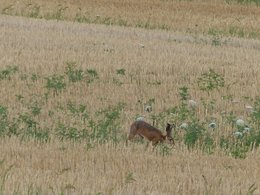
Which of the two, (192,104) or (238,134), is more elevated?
(238,134)

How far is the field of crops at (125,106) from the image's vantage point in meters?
7.18

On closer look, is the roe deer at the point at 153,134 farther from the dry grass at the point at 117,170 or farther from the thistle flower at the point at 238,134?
the thistle flower at the point at 238,134

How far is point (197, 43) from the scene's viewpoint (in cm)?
2027

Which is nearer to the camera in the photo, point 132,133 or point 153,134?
point 153,134

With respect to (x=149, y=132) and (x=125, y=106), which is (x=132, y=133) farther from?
(x=125, y=106)

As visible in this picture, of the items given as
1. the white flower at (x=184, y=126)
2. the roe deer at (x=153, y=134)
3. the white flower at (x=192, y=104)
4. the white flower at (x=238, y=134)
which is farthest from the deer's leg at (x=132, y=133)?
the white flower at (x=192, y=104)

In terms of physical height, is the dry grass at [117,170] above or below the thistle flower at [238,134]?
above

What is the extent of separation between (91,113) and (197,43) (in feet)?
32.1

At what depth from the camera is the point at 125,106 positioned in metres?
11.6

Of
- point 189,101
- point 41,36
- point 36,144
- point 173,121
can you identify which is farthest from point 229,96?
point 41,36

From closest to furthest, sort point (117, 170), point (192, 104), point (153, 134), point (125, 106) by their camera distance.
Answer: point (117, 170) → point (153, 134) → point (192, 104) → point (125, 106)

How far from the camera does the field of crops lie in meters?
7.18

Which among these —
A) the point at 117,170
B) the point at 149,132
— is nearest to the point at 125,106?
the point at 149,132

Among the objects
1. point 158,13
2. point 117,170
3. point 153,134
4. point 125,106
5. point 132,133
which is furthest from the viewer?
point 158,13
